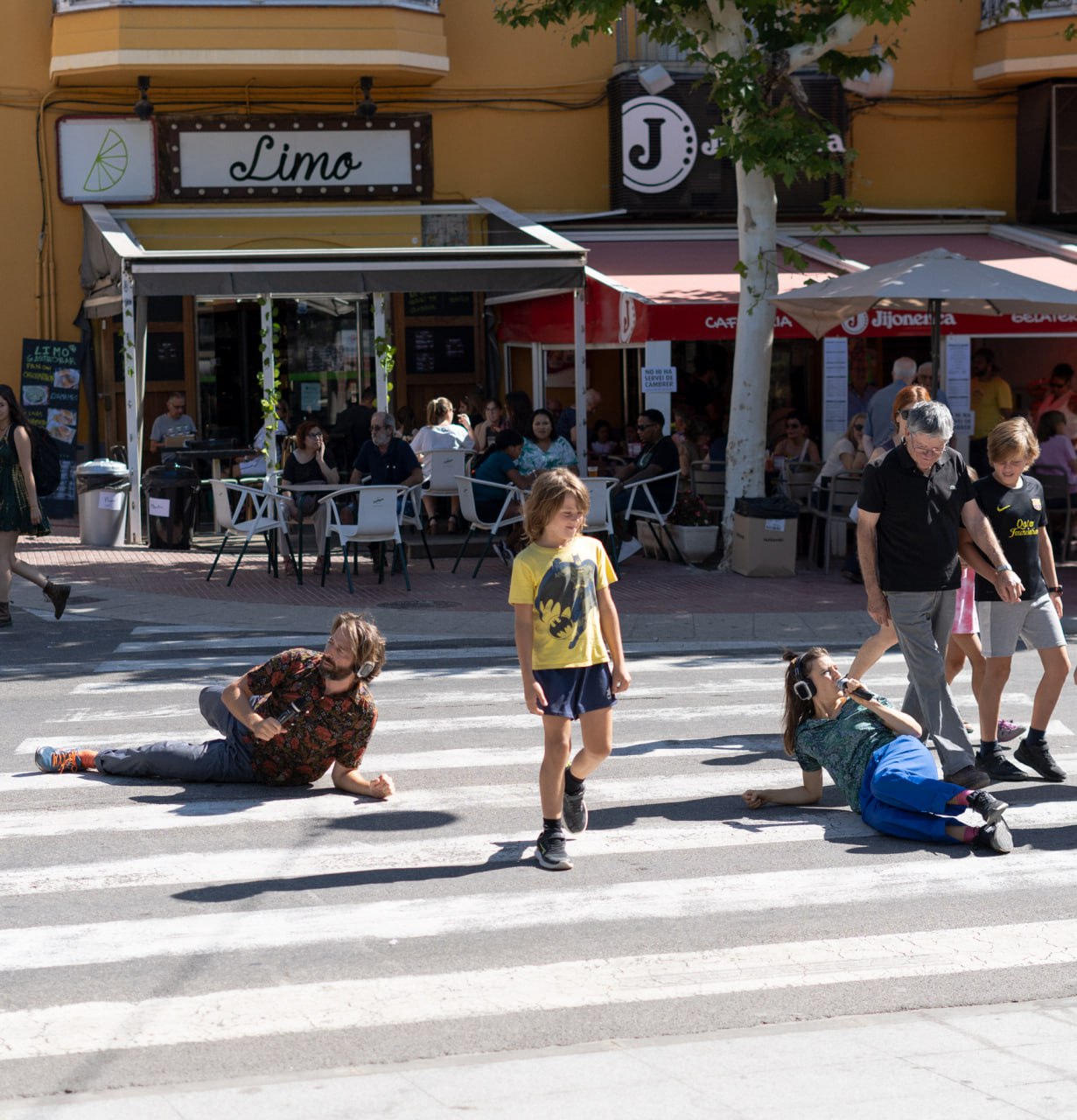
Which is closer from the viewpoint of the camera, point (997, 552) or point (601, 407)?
point (997, 552)

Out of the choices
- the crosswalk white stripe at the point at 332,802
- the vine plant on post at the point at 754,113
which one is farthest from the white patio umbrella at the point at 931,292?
the crosswalk white stripe at the point at 332,802

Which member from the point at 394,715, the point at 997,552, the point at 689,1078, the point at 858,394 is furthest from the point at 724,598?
the point at 689,1078

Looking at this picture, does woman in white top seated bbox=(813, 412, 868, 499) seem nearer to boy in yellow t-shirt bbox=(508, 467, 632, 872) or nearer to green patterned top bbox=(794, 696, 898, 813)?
green patterned top bbox=(794, 696, 898, 813)

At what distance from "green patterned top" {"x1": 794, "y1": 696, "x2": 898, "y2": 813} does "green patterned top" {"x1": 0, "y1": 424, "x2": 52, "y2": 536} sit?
735 centimetres

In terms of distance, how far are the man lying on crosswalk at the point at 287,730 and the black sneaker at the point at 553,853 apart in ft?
3.63

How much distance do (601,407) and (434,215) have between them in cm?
337

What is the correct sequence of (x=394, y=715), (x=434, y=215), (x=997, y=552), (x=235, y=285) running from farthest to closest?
(x=434, y=215), (x=235, y=285), (x=394, y=715), (x=997, y=552)

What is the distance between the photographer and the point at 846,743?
7297mm

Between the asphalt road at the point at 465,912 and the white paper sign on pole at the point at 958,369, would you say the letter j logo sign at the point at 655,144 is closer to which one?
the white paper sign on pole at the point at 958,369

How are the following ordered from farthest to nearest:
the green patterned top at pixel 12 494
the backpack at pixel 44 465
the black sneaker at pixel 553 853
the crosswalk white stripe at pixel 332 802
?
the backpack at pixel 44 465
the green patterned top at pixel 12 494
the crosswalk white stripe at pixel 332 802
the black sneaker at pixel 553 853

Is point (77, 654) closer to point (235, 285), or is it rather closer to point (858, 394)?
point (235, 285)

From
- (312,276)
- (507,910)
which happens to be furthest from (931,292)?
(507,910)

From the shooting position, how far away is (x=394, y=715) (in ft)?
32.2

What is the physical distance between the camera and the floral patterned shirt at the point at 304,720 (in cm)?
729
